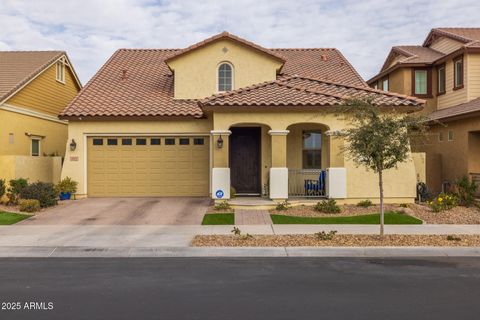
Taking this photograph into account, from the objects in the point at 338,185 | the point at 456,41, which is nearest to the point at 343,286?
the point at 338,185

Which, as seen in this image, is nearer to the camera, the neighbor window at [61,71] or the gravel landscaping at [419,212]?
the gravel landscaping at [419,212]

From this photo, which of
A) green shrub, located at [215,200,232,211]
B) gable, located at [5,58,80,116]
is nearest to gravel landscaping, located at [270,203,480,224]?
green shrub, located at [215,200,232,211]

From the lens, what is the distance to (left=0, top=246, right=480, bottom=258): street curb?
33.6 feet

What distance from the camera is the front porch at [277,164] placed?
16766mm

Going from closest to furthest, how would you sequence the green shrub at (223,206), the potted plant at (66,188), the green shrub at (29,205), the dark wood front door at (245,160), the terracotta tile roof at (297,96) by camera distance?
the green shrub at (29,205), the green shrub at (223,206), the terracotta tile roof at (297,96), the potted plant at (66,188), the dark wood front door at (245,160)

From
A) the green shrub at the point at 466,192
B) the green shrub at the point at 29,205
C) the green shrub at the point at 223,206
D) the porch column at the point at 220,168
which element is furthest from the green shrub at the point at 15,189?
the green shrub at the point at 466,192

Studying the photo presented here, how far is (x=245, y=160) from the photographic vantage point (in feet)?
63.6

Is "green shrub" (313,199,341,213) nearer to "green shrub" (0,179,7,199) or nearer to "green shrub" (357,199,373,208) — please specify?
"green shrub" (357,199,373,208)

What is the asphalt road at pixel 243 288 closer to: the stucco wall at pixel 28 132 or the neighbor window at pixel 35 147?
the stucco wall at pixel 28 132

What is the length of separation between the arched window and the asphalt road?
12284 millimetres

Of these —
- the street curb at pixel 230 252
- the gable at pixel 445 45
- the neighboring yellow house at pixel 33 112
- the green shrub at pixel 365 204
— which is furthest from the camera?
the gable at pixel 445 45

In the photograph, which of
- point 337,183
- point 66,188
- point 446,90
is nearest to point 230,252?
point 337,183

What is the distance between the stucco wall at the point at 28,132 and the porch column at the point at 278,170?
11168mm

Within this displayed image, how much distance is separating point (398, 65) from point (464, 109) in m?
6.39
